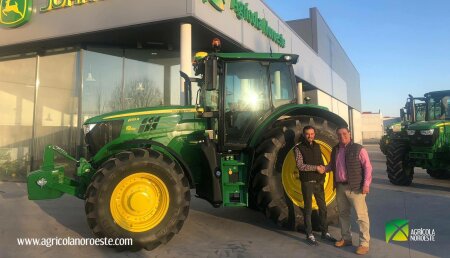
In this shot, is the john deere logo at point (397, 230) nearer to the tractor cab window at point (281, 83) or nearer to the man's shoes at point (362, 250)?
the man's shoes at point (362, 250)

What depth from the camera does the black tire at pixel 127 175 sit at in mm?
4695

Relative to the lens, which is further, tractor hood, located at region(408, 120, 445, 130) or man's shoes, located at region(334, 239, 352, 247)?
tractor hood, located at region(408, 120, 445, 130)

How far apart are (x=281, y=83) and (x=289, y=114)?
607 millimetres

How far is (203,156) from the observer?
19.0ft

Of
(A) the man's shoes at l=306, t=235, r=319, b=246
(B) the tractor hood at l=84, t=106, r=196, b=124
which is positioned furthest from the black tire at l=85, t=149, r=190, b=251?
(A) the man's shoes at l=306, t=235, r=319, b=246

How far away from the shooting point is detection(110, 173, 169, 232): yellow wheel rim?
491 centimetres

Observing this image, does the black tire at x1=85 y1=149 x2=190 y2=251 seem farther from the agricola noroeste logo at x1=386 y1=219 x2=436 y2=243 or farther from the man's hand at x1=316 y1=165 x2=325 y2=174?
the agricola noroeste logo at x1=386 y1=219 x2=436 y2=243

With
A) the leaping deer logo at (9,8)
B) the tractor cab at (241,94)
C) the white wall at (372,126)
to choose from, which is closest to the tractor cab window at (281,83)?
the tractor cab at (241,94)

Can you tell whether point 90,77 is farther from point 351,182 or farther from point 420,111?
point 420,111

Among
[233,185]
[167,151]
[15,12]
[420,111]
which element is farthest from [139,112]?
[420,111]

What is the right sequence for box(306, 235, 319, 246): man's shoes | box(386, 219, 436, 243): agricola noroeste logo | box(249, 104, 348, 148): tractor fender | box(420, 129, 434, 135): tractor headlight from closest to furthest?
box(306, 235, 319, 246): man's shoes
box(386, 219, 436, 243): agricola noroeste logo
box(249, 104, 348, 148): tractor fender
box(420, 129, 434, 135): tractor headlight

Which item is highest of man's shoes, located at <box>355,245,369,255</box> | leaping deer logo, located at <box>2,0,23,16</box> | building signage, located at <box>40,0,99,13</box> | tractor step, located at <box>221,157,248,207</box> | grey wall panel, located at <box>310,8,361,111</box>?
grey wall panel, located at <box>310,8,361,111</box>

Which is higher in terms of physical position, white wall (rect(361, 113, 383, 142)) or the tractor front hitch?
white wall (rect(361, 113, 383, 142))

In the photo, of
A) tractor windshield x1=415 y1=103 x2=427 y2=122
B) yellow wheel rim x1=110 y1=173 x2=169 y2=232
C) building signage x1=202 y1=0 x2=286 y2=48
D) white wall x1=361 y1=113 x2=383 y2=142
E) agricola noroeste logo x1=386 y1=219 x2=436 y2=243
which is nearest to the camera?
yellow wheel rim x1=110 y1=173 x2=169 y2=232
